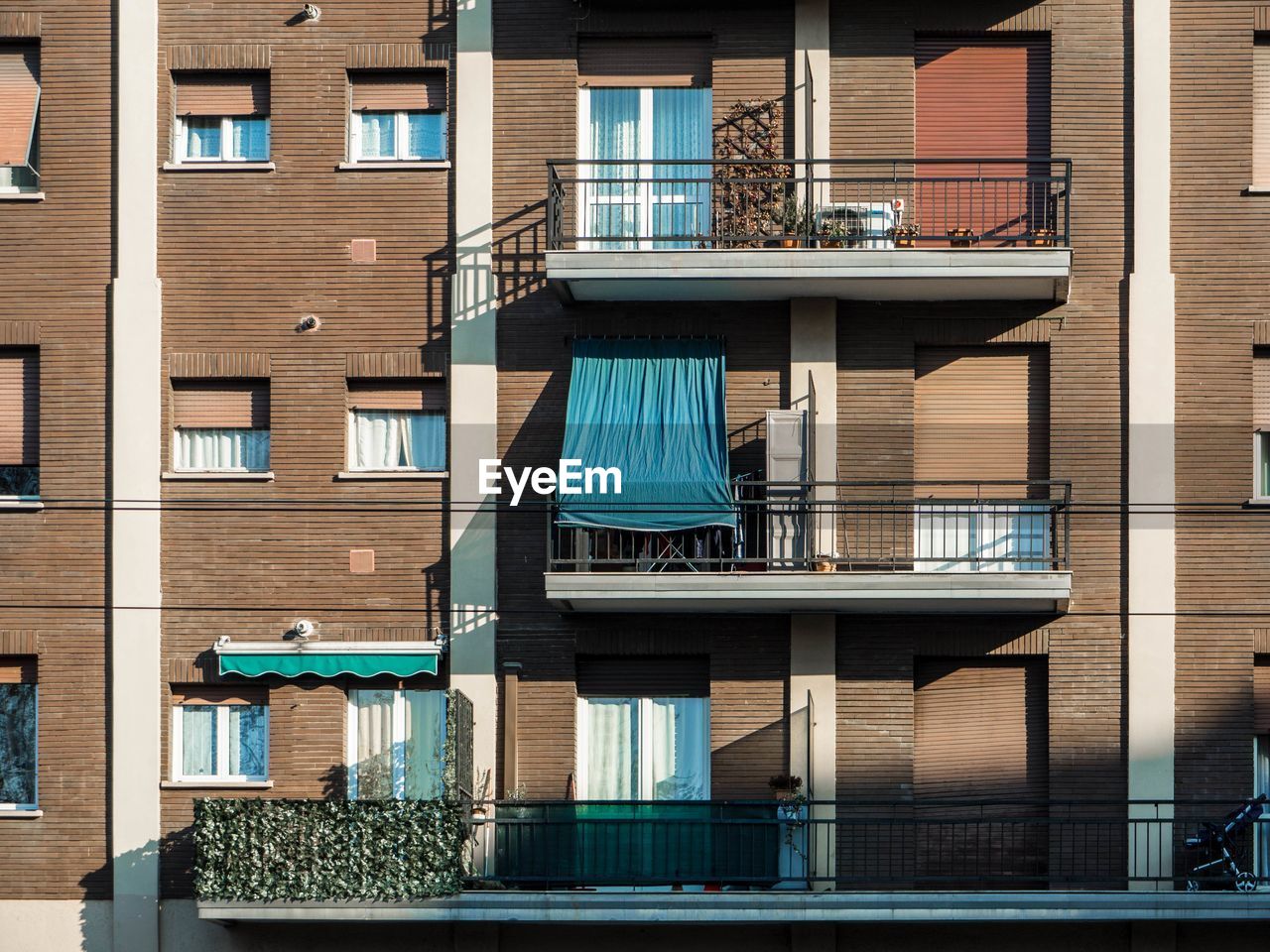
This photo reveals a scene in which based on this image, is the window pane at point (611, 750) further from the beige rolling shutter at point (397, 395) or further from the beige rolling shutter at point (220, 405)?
the beige rolling shutter at point (220, 405)

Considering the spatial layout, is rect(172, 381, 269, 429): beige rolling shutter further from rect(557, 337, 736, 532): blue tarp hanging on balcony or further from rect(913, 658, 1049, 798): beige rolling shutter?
rect(913, 658, 1049, 798): beige rolling shutter

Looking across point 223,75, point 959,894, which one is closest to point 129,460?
point 223,75

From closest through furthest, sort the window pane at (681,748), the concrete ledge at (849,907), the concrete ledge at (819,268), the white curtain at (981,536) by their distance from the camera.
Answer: the concrete ledge at (849,907) < the concrete ledge at (819,268) < the white curtain at (981,536) < the window pane at (681,748)

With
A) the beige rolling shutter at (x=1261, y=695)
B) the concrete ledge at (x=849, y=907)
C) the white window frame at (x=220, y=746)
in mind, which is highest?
the beige rolling shutter at (x=1261, y=695)

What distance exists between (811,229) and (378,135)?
17.6 feet

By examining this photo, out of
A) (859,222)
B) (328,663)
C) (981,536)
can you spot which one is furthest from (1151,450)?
(328,663)

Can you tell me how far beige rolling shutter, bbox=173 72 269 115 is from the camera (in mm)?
19578

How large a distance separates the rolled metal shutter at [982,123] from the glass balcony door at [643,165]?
262 cm

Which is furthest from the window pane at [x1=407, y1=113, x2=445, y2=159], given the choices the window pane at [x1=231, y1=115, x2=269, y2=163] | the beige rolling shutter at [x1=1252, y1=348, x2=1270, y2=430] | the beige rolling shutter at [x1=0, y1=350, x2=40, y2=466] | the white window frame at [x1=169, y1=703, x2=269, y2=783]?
the beige rolling shutter at [x1=1252, y1=348, x2=1270, y2=430]

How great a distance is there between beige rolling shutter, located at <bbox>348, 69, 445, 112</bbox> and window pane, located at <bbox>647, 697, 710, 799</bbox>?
761 cm

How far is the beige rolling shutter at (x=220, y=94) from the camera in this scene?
19.6 m

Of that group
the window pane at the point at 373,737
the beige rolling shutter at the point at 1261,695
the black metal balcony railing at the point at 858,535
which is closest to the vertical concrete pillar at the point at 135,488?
the window pane at the point at 373,737

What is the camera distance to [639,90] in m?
19.6

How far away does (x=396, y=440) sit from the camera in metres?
19.3
